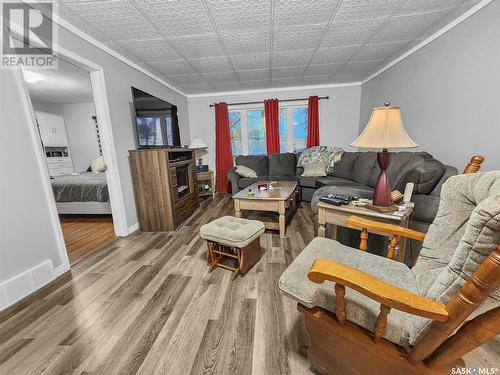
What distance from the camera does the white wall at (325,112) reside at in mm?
4414

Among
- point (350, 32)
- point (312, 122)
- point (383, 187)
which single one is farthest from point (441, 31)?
point (312, 122)

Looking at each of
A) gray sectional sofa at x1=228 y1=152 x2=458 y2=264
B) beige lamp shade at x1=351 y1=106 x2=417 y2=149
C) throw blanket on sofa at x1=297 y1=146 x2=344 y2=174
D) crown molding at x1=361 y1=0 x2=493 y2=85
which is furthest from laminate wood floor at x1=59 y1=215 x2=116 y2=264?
crown molding at x1=361 y1=0 x2=493 y2=85

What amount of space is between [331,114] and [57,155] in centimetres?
685

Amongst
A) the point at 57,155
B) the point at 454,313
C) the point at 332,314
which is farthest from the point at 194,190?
the point at 57,155

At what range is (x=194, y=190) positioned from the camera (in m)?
3.70

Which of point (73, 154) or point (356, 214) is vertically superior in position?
point (73, 154)

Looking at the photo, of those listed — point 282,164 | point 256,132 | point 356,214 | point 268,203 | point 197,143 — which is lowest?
point 268,203

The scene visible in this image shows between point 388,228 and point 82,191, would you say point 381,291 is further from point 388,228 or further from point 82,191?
point 82,191

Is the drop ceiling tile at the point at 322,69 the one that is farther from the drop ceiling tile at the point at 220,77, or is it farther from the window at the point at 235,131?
the window at the point at 235,131

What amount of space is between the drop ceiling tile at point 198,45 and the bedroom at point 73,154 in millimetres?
1606

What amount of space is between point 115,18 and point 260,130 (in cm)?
334

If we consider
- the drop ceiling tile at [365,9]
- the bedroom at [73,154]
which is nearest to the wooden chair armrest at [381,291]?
the drop ceiling tile at [365,9]

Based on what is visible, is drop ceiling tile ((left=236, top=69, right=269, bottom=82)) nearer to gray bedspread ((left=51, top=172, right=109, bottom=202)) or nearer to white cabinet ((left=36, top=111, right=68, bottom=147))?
gray bedspread ((left=51, top=172, right=109, bottom=202))

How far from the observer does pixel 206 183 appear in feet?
15.3
